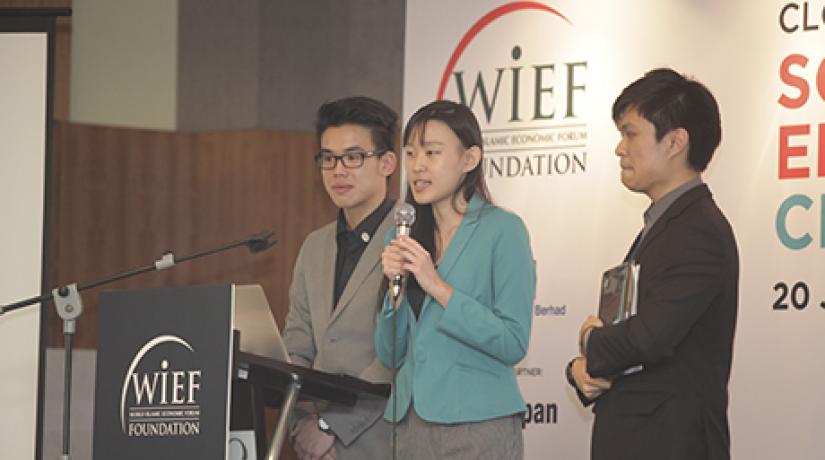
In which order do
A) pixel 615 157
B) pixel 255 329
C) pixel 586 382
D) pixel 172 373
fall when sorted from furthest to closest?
pixel 615 157
pixel 255 329
pixel 586 382
pixel 172 373

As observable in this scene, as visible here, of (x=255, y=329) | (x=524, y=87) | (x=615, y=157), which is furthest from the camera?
(x=524, y=87)

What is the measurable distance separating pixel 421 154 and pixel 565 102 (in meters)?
1.43

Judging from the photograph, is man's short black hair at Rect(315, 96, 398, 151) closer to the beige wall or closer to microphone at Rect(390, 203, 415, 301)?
microphone at Rect(390, 203, 415, 301)

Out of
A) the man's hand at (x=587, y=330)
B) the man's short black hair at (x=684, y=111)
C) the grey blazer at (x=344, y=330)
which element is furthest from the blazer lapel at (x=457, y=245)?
the man's short black hair at (x=684, y=111)

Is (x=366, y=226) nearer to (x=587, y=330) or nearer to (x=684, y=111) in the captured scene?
(x=587, y=330)

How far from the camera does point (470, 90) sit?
4664 millimetres

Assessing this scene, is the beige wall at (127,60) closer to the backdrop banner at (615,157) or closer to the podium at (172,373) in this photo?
the backdrop banner at (615,157)

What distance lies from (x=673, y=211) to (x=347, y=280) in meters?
1.11

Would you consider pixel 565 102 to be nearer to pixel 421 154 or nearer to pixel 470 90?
pixel 470 90

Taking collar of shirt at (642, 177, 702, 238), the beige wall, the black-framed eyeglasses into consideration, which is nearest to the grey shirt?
collar of shirt at (642, 177, 702, 238)

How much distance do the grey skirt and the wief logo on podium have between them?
1.85 ft

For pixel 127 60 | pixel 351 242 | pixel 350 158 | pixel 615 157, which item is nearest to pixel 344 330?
pixel 351 242

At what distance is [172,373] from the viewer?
2709mm

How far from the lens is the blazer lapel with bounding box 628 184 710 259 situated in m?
→ 2.92
